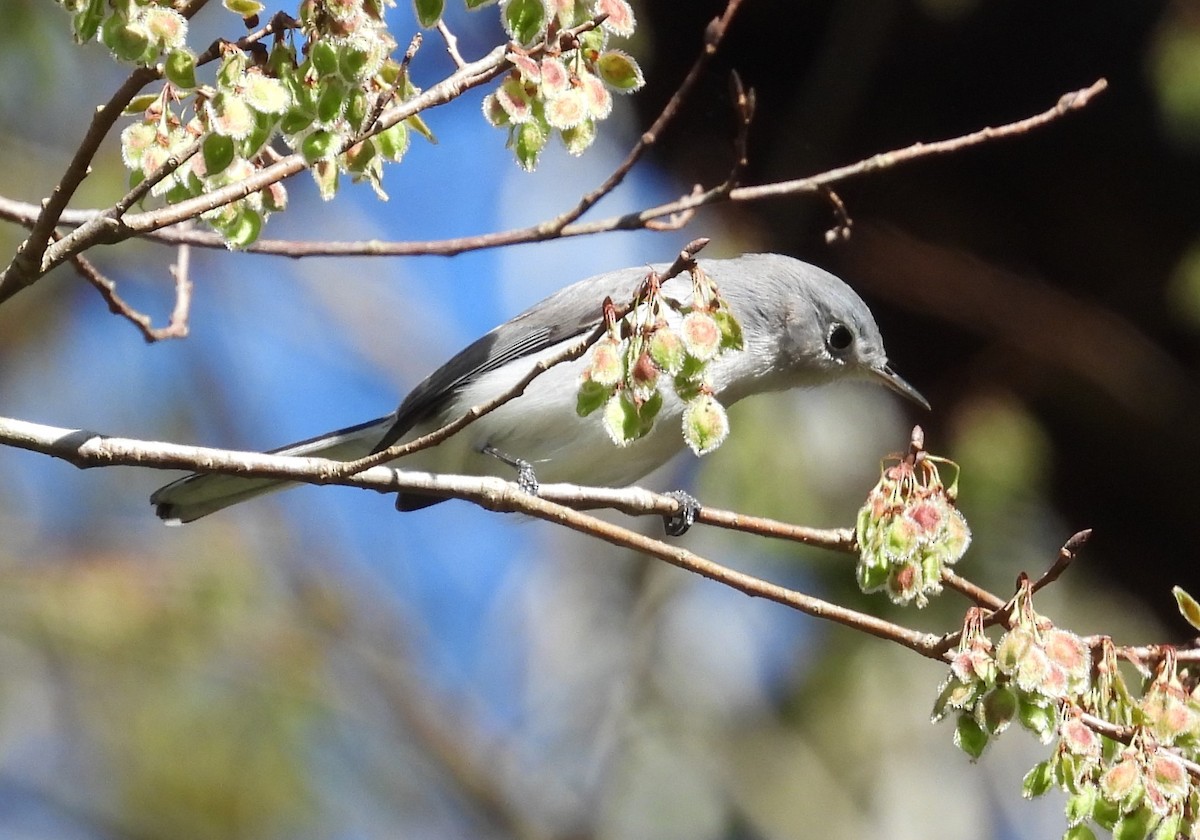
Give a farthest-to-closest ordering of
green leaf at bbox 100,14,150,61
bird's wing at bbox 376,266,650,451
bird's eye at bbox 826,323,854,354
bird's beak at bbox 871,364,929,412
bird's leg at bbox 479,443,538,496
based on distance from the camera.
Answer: bird's beak at bbox 871,364,929,412, bird's eye at bbox 826,323,854,354, bird's wing at bbox 376,266,650,451, bird's leg at bbox 479,443,538,496, green leaf at bbox 100,14,150,61

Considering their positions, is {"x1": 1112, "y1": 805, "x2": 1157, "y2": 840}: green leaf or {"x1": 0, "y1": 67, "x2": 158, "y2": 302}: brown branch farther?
{"x1": 1112, "y1": 805, "x2": 1157, "y2": 840}: green leaf

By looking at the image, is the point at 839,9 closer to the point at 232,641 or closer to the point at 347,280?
the point at 347,280

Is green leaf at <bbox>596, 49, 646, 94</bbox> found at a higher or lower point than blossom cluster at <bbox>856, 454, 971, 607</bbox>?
higher

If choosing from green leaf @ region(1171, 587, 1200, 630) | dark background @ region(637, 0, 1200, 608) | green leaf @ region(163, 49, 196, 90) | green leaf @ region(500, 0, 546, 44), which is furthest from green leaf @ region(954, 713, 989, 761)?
dark background @ region(637, 0, 1200, 608)

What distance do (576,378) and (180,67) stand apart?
1.66m

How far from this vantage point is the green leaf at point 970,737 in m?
1.62

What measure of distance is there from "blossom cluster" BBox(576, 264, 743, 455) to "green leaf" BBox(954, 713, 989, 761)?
0.48 m

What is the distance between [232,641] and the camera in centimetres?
622

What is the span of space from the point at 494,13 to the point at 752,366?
2303 mm

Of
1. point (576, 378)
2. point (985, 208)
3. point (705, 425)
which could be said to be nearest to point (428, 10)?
point (705, 425)

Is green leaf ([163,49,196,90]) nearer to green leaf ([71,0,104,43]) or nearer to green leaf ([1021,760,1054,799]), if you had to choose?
green leaf ([71,0,104,43])

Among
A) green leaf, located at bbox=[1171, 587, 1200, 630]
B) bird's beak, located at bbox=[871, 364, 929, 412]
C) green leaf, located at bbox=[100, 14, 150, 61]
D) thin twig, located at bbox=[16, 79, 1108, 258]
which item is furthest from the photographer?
bird's beak, located at bbox=[871, 364, 929, 412]

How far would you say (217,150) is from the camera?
4.80 ft

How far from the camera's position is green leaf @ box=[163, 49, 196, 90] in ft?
4.62
